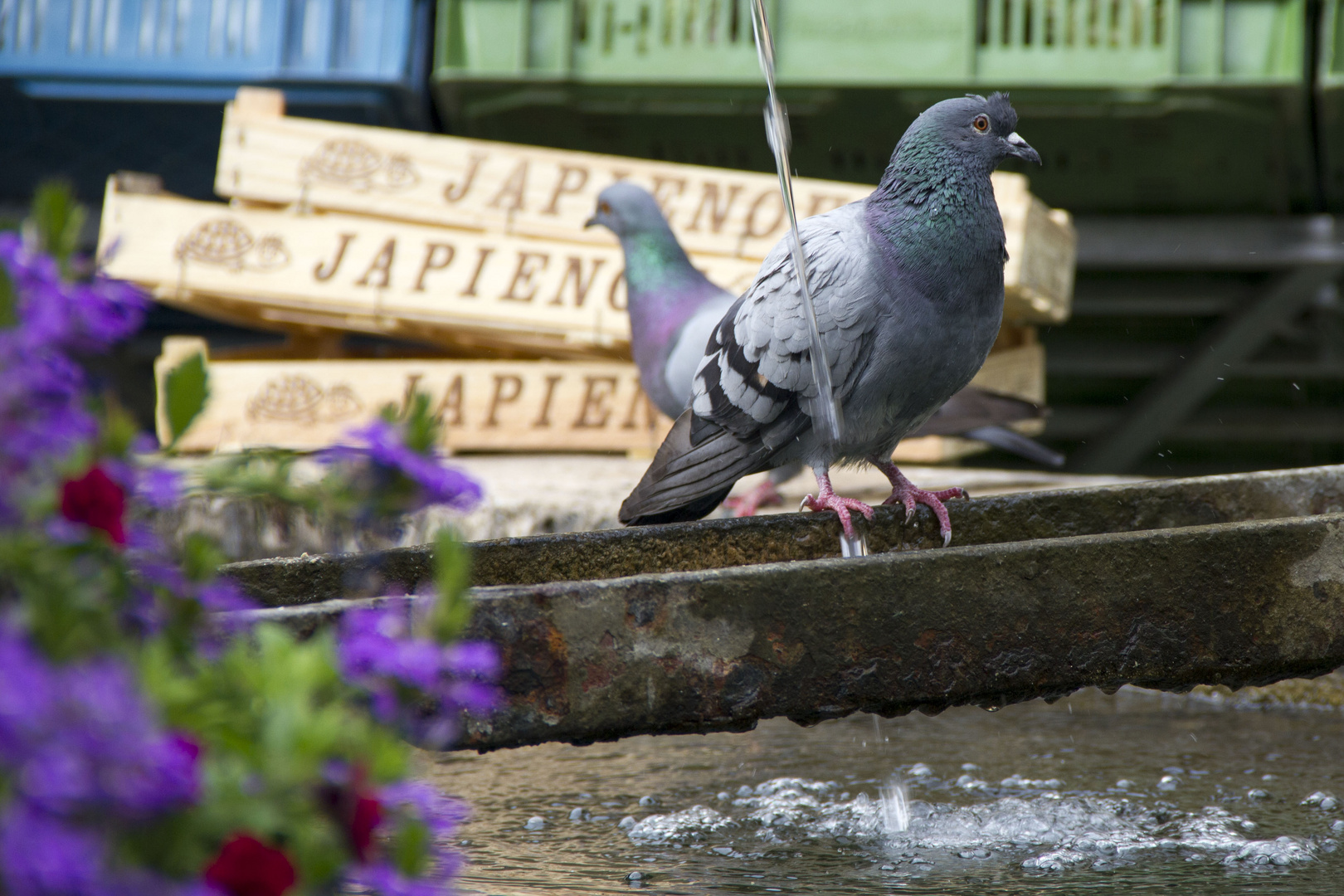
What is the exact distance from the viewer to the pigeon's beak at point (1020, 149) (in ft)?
7.06

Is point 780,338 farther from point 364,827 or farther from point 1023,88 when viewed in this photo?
point 1023,88

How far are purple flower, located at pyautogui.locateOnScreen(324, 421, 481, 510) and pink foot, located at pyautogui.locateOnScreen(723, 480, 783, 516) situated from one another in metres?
2.31

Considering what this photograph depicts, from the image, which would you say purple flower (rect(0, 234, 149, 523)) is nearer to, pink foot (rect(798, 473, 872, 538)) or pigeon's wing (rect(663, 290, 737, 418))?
pink foot (rect(798, 473, 872, 538))

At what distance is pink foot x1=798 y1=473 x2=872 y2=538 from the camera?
6.38 feet

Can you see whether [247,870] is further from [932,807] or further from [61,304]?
[932,807]

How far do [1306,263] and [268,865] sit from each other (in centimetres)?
447

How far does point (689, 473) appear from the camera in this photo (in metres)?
2.09

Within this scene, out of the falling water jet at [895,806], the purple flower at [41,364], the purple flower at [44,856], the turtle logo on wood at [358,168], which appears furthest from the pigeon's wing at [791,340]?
the turtle logo on wood at [358,168]

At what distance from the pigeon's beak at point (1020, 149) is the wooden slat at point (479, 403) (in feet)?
5.00

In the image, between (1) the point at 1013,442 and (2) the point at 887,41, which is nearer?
(1) the point at 1013,442

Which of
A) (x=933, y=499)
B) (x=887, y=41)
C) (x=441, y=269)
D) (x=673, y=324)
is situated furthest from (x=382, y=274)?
(x=933, y=499)

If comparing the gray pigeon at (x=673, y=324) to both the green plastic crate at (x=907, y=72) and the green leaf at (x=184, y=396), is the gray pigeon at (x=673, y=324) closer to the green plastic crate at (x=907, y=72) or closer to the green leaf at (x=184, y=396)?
the green plastic crate at (x=907, y=72)

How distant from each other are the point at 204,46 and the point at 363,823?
387 centimetres

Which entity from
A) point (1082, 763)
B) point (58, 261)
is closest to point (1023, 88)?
point (1082, 763)
